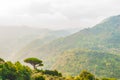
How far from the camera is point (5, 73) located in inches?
2795

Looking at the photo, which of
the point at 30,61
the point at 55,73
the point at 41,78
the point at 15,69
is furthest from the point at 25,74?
the point at 30,61

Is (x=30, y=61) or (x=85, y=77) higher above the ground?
(x=30, y=61)

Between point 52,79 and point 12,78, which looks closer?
point 12,78

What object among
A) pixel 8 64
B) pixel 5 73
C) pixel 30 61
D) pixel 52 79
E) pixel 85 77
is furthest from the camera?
pixel 30 61

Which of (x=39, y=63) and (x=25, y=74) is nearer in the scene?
(x=25, y=74)

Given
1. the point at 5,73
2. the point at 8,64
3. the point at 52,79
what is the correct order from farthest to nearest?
1. the point at 52,79
2. the point at 8,64
3. the point at 5,73

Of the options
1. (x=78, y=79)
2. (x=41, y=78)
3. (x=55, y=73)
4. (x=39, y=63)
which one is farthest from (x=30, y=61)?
(x=41, y=78)

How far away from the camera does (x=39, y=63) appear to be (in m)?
133

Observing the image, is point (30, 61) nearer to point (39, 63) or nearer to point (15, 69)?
point (39, 63)

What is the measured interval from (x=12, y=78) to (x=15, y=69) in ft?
10.7

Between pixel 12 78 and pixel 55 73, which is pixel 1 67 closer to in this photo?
pixel 12 78

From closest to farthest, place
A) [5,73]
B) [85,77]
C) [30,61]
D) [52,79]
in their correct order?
1. [5,73]
2. [52,79]
3. [85,77]
4. [30,61]

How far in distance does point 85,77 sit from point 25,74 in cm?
3872

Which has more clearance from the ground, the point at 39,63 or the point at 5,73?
the point at 39,63
